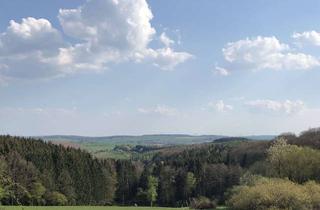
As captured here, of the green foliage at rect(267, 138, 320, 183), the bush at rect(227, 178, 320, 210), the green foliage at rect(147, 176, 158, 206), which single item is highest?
the green foliage at rect(267, 138, 320, 183)

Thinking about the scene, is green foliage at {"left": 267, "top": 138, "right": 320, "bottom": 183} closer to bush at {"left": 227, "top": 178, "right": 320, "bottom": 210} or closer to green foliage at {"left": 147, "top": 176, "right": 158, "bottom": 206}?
bush at {"left": 227, "top": 178, "right": 320, "bottom": 210}

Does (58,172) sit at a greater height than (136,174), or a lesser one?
greater

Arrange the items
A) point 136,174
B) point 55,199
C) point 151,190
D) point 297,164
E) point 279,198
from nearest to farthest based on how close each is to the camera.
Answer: point 279,198, point 297,164, point 55,199, point 151,190, point 136,174

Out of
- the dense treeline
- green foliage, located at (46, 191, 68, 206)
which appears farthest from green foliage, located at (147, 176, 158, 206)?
green foliage, located at (46, 191, 68, 206)

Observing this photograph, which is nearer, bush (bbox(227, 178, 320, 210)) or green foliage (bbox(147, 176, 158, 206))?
bush (bbox(227, 178, 320, 210))

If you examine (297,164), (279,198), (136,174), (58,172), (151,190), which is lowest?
(151,190)

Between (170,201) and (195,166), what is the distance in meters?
14.0

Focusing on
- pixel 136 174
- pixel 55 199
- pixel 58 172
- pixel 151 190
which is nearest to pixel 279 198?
pixel 55 199

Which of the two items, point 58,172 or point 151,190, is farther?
point 151,190

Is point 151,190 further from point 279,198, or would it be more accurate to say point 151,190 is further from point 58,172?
point 279,198

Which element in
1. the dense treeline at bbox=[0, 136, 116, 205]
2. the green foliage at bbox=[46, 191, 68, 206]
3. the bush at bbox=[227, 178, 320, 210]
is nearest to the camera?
the bush at bbox=[227, 178, 320, 210]

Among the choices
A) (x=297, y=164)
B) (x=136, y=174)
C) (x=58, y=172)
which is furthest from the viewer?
(x=136, y=174)

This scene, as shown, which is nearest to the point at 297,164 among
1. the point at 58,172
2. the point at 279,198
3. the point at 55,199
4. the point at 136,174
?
the point at 279,198

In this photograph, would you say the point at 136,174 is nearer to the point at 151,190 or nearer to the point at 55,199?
the point at 151,190
